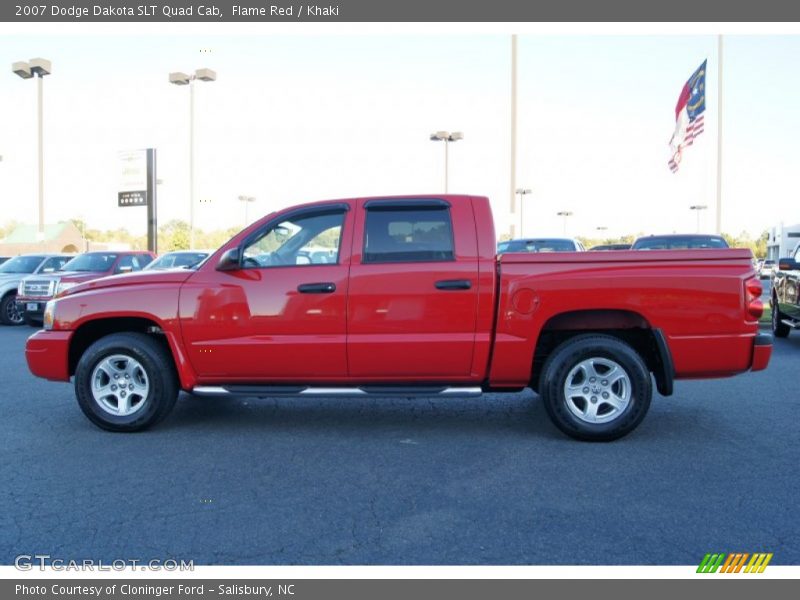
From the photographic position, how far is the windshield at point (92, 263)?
1611 centimetres

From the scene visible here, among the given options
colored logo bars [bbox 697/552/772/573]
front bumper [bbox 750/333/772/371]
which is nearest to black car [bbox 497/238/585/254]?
front bumper [bbox 750/333/772/371]

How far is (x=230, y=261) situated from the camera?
587 centimetres

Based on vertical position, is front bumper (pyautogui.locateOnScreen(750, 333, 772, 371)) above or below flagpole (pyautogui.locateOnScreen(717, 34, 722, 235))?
below

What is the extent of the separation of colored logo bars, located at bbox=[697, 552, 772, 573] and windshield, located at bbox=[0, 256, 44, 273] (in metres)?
17.4

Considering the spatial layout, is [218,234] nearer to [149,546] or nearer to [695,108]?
[695,108]

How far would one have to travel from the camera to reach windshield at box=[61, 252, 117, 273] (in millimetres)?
16109

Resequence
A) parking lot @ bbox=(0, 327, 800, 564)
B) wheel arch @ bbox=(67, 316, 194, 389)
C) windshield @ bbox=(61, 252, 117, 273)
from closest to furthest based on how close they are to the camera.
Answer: parking lot @ bbox=(0, 327, 800, 564) → wheel arch @ bbox=(67, 316, 194, 389) → windshield @ bbox=(61, 252, 117, 273)

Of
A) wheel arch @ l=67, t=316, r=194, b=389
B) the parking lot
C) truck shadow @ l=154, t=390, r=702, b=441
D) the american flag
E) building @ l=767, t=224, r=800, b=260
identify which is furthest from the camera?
building @ l=767, t=224, r=800, b=260

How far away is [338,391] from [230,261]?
4.60ft

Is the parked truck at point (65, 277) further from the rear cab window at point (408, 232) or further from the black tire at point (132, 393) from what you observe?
the rear cab window at point (408, 232)

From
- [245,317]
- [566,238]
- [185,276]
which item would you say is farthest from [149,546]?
[566,238]

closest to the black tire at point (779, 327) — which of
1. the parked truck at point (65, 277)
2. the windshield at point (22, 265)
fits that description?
the parked truck at point (65, 277)

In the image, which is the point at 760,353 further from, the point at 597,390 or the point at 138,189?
the point at 138,189

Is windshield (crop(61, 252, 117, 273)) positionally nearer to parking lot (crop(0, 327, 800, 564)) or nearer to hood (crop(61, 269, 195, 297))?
parking lot (crop(0, 327, 800, 564))
